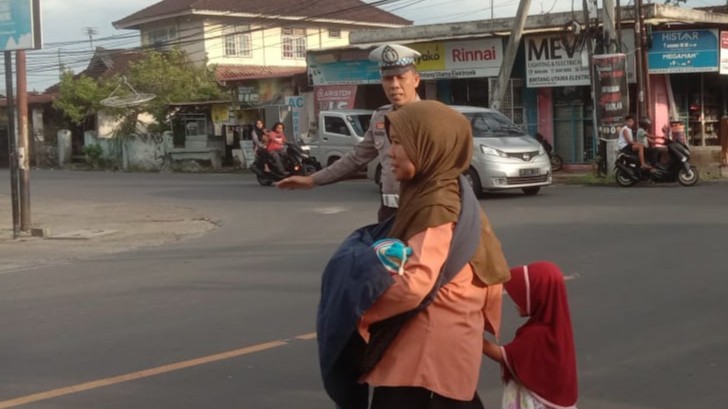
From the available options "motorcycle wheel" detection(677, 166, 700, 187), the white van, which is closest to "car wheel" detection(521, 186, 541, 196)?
"motorcycle wheel" detection(677, 166, 700, 187)

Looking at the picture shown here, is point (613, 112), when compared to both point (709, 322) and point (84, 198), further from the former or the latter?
point (709, 322)

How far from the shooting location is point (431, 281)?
10.7 feet

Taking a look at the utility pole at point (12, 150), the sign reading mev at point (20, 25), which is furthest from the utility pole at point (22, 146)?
the sign reading mev at point (20, 25)

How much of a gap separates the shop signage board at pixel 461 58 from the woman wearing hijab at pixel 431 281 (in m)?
25.0

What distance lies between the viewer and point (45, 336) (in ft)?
25.7

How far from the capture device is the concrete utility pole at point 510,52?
24.1 m

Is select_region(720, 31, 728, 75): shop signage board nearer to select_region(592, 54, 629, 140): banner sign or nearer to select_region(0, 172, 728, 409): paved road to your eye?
select_region(592, 54, 629, 140): banner sign

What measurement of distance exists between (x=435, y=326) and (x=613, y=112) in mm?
19743

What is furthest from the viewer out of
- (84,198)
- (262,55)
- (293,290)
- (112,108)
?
(262,55)

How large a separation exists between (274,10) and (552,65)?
27120 mm

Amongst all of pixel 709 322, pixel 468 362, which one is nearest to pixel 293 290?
pixel 709 322

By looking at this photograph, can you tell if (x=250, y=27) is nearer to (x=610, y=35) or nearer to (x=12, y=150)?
(x=610, y=35)

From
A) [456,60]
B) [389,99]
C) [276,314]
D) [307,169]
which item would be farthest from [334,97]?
[389,99]

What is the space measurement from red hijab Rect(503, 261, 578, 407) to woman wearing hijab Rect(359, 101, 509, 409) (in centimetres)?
22
